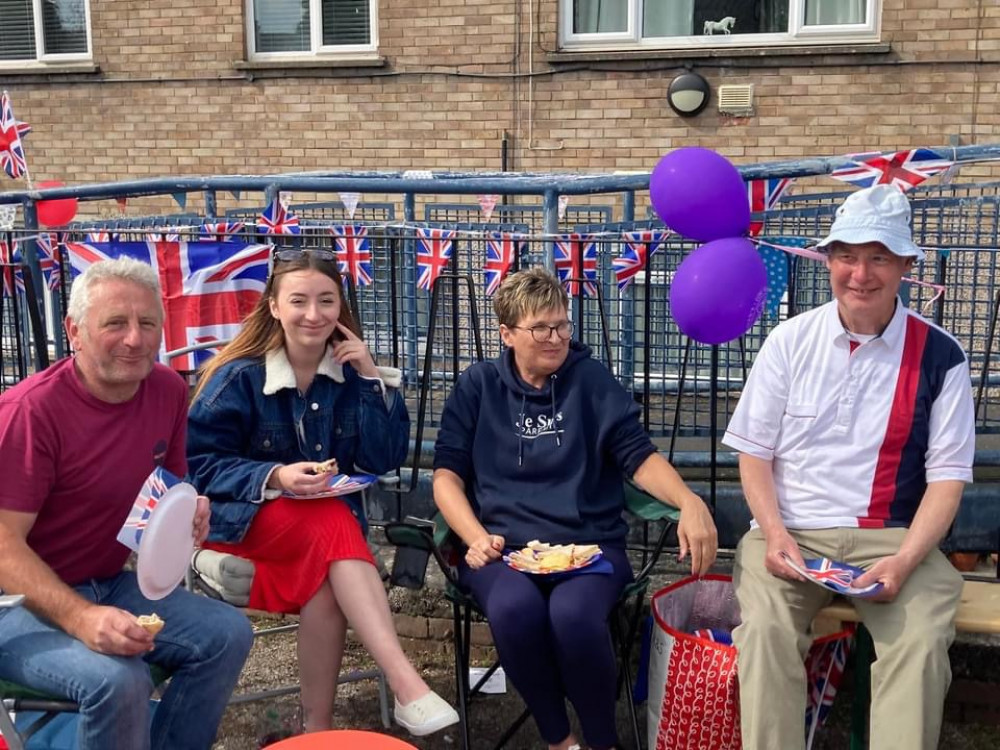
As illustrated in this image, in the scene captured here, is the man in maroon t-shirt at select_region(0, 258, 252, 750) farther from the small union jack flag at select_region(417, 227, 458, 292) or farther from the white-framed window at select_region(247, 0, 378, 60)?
the white-framed window at select_region(247, 0, 378, 60)

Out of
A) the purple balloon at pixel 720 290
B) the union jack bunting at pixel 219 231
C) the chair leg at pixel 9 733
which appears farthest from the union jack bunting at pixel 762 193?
the chair leg at pixel 9 733

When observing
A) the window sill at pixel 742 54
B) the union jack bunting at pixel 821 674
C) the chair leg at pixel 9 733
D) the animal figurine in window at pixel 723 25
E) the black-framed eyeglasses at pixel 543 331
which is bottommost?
the union jack bunting at pixel 821 674

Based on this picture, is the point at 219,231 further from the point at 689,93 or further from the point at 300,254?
the point at 689,93

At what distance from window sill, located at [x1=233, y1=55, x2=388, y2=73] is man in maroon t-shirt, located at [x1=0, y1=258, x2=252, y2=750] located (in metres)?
6.70

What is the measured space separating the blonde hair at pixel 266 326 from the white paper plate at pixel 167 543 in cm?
62

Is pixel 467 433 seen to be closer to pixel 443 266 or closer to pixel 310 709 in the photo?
pixel 310 709

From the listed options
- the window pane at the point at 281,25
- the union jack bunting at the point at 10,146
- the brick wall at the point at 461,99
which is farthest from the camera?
the window pane at the point at 281,25

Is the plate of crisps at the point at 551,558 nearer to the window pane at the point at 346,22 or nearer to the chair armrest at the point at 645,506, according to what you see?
the chair armrest at the point at 645,506

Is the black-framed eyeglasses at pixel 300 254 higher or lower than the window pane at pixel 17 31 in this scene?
lower

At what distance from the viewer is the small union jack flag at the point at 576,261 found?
12.0 ft

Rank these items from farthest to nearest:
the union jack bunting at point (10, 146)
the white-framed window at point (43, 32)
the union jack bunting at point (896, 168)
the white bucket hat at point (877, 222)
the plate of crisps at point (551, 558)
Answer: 1. the white-framed window at point (43, 32)
2. the union jack bunting at point (10, 146)
3. the union jack bunting at point (896, 168)
4. the plate of crisps at point (551, 558)
5. the white bucket hat at point (877, 222)

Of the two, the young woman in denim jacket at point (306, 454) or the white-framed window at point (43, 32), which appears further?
the white-framed window at point (43, 32)

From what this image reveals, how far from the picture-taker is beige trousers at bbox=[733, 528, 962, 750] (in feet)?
8.35

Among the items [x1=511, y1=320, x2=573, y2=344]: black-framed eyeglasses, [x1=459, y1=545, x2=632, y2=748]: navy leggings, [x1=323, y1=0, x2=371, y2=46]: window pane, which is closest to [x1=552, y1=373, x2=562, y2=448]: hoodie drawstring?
[x1=511, y1=320, x2=573, y2=344]: black-framed eyeglasses
